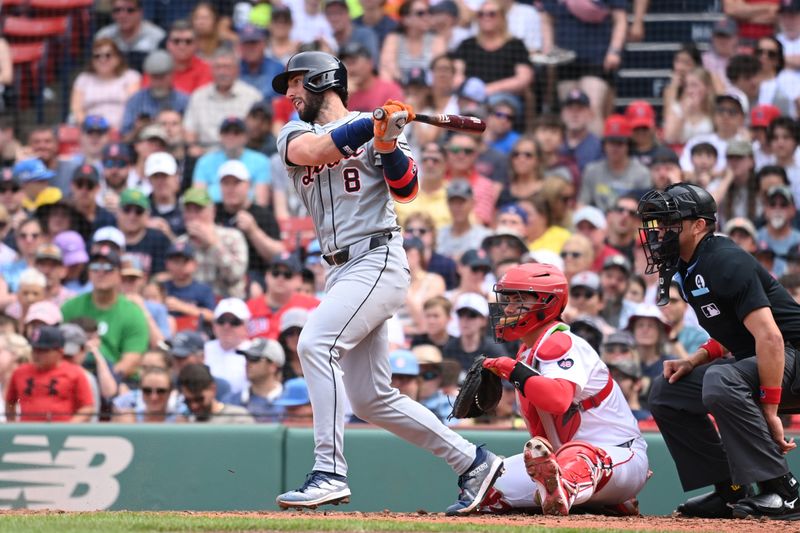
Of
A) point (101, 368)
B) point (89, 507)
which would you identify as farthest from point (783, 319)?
point (101, 368)

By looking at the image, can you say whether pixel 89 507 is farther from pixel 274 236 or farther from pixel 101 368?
pixel 274 236

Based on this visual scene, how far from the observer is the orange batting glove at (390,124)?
16.8 ft

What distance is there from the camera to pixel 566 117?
1155cm

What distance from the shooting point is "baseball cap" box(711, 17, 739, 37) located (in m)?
11.8

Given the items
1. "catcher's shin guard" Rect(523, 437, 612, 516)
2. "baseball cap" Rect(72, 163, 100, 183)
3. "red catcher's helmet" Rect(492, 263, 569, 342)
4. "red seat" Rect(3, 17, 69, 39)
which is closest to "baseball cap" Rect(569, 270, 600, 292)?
"red catcher's helmet" Rect(492, 263, 569, 342)

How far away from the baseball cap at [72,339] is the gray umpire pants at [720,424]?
4068mm

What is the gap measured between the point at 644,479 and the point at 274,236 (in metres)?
5.31

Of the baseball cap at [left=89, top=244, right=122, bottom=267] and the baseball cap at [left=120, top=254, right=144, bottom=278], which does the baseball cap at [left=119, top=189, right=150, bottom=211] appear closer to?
the baseball cap at [left=120, top=254, right=144, bottom=278]

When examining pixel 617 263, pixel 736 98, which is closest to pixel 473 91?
pixel 736 98

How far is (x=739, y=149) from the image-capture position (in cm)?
1059

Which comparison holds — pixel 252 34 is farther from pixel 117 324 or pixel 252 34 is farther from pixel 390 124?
pixel 390 124

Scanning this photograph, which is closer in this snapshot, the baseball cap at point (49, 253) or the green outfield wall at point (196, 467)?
the green outfield wall at point (196, 467)

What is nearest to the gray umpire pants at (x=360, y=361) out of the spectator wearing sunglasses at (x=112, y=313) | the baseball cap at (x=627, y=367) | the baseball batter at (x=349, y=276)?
the baseball batter at (x=349, y=276)

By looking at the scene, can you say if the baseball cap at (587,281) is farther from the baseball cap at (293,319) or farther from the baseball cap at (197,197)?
Result: the baseball cap at (197,197)
